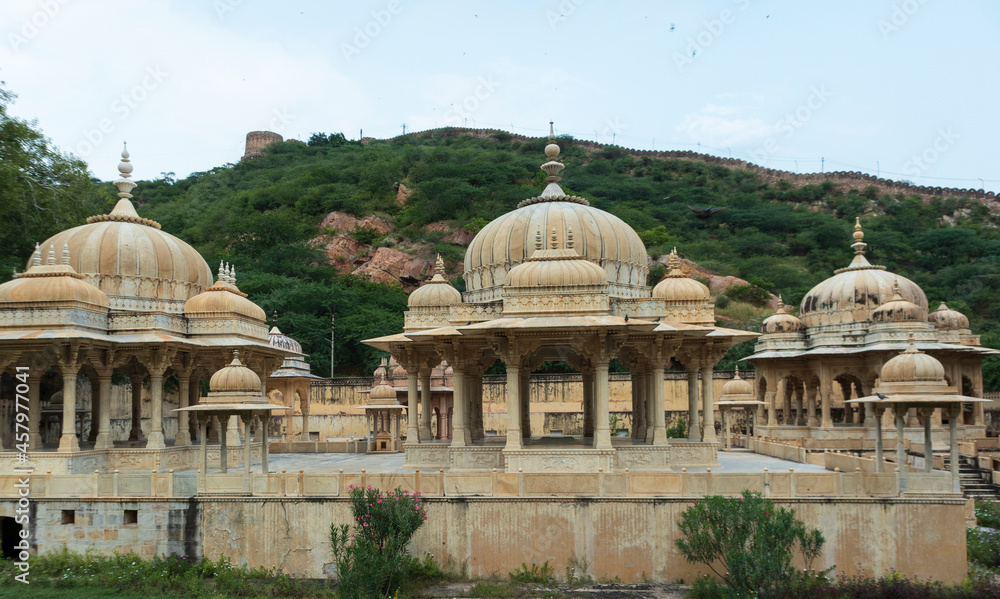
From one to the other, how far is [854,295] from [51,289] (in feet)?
91.5

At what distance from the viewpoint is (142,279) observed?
21812 mm

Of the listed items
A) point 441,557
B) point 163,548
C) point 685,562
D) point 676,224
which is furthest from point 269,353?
point 676,224

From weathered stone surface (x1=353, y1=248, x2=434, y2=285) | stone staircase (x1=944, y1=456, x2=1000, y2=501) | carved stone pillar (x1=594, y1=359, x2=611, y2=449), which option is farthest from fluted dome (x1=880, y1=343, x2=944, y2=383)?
weathered stone surface (x1=353, y1=248, x2=434, y2=285)

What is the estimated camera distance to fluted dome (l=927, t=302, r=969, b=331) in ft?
101

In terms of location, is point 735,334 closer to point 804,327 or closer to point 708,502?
point 708,502

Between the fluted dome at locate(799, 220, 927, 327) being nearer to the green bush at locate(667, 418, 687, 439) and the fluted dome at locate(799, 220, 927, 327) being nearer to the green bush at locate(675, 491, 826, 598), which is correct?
the green bush at locate(667, 418, 687, 439)

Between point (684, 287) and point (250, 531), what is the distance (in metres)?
11.9

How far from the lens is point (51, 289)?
19078 millimetres

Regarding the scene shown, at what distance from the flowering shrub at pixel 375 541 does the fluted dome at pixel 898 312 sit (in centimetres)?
2141

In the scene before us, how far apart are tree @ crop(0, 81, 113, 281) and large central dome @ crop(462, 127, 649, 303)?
45.8 ft

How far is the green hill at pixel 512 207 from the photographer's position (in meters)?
52.2

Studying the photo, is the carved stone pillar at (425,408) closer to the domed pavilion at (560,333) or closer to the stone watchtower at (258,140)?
the domed pavilion at (560,333)

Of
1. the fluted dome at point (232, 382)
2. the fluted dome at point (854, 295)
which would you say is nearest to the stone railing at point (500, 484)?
the fluted dome at point (232, 382)

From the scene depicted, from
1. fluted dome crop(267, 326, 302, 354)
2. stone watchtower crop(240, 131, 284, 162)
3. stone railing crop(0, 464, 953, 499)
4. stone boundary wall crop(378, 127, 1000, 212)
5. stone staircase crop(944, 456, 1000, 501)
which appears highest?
stone watchtower crop(240, 131, 284, 162)
